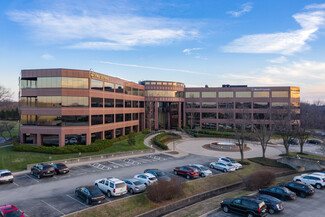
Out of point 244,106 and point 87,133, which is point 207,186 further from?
point 244,106

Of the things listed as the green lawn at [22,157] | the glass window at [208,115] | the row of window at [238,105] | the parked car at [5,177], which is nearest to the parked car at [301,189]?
the green lawn at [22,157]

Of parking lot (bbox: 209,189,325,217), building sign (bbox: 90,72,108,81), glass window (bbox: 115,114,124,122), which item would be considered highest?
building sign (bbox: 90,72,108,81)

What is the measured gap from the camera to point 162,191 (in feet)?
75.3

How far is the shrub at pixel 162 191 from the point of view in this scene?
75.1ft

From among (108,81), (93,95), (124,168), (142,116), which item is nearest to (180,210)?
(124,168)

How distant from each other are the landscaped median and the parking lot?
13.7 ft

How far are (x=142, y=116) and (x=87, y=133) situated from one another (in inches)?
1217

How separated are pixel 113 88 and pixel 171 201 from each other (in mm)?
38658

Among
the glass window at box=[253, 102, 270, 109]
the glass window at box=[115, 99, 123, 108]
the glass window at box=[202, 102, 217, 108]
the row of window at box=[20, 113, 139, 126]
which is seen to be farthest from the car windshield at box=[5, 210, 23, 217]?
the glass window at box=[253, 102, 270, 109]

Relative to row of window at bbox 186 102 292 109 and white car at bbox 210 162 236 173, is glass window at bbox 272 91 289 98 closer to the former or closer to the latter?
row of window at bbox 186 102 292 109

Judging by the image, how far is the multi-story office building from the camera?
144 feet

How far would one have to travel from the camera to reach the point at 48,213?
1905cm

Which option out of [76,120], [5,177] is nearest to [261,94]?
[76,120]

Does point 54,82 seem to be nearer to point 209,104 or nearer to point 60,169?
point 60,169
